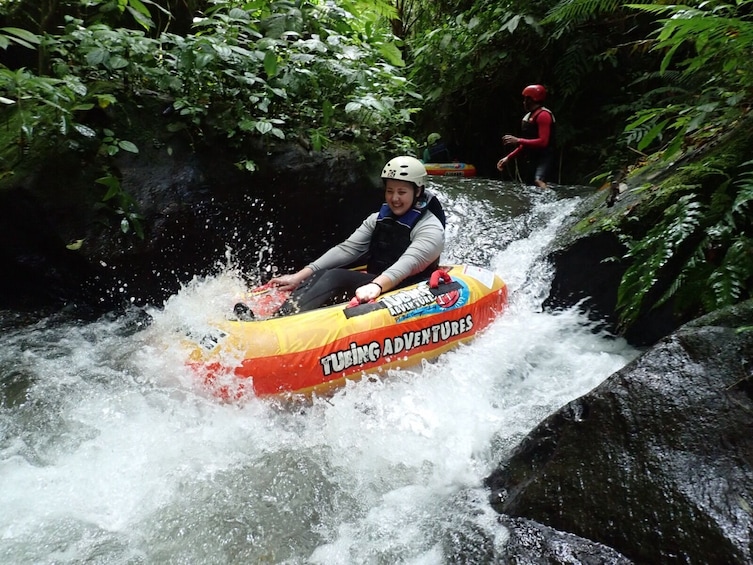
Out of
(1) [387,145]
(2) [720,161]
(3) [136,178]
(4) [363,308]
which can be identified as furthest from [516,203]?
(3) [136,178]

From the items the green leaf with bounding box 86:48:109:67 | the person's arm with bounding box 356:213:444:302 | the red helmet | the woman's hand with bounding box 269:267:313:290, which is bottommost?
the woman's hand with bounding box 269:267:313:290

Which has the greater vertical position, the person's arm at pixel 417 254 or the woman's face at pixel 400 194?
the woman's face at pixel 400 194

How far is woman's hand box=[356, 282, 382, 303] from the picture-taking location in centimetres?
361

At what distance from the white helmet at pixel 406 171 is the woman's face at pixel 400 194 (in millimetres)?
45

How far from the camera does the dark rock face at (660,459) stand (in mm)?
1723

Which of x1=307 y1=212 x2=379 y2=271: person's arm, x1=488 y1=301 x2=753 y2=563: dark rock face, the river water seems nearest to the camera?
x1=488 y1=301 x2=753 y2=563: dark rock face

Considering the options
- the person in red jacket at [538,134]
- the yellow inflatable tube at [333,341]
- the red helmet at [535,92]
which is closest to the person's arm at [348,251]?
the yellow inflatable tube at [333,341]

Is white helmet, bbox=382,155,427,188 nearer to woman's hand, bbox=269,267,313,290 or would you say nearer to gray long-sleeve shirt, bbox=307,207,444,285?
gray long-sleeve shirt, bbox=307,207,444,285

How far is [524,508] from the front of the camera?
81.6 inches

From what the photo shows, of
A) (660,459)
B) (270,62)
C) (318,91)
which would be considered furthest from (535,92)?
(660,459)

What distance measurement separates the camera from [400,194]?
14.1ft

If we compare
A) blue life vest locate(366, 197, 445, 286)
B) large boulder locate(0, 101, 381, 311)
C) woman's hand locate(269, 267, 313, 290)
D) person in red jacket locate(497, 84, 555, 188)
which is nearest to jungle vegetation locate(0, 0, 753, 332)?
large boulder locate(0, 101, 381, 311)

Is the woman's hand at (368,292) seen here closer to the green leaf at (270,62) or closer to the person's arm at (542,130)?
the green leaf at (270,62)

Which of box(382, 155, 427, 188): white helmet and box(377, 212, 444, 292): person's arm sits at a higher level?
box(382, 155, 427, 188): white helmet
